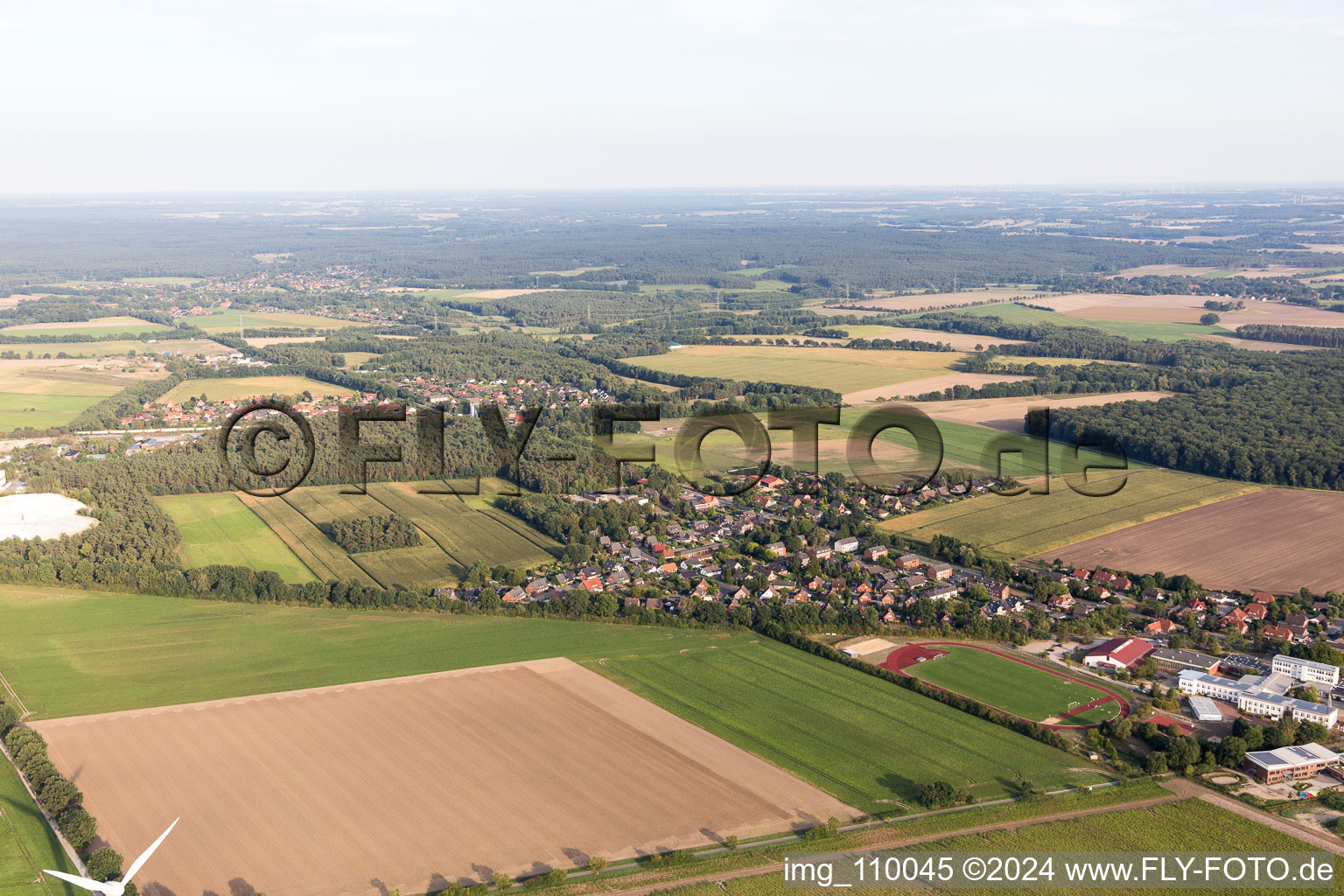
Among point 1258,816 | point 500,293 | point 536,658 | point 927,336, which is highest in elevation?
point 500,293

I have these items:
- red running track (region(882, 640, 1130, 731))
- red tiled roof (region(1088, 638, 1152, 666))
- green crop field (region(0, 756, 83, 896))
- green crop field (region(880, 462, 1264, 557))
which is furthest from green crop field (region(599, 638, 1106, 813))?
green crop field (region(0, 756, 83, 896))

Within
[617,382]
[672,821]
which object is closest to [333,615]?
[672,821]

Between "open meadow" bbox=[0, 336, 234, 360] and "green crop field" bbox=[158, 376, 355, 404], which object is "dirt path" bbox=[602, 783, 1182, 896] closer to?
"green crop field" bbox=[158, 376, 355, 404]

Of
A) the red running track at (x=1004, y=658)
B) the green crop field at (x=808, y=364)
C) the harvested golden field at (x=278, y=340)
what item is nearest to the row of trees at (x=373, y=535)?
the red running track at (x=1004, y=658)

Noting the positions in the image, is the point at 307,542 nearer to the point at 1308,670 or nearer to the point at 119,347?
the point at 1308,670

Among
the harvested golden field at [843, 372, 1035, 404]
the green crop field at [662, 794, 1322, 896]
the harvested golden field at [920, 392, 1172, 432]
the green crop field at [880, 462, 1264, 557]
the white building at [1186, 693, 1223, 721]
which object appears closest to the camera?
the green crop field at [662, 794, 1322, 896]

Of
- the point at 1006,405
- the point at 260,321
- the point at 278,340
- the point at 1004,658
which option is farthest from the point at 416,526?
the point at 260,321
